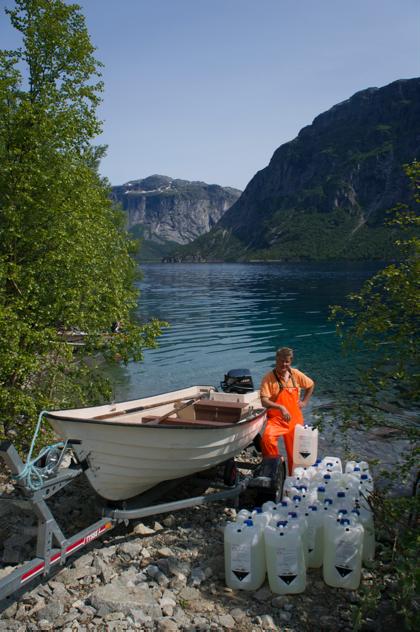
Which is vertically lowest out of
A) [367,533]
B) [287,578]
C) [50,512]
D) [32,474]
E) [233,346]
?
[233,346]

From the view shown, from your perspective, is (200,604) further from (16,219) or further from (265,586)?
(16,219)

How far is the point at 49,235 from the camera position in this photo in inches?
362

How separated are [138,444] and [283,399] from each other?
3.07 meters

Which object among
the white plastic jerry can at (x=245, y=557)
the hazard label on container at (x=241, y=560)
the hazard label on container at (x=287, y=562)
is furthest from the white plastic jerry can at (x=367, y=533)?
the hazard label on container at (x=241, y=560)

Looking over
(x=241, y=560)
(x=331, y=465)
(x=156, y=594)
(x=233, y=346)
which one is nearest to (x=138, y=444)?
(x=156, y=594)

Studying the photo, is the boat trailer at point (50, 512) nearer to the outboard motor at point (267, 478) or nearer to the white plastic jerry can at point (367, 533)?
the outboard motor at point (267, 478)

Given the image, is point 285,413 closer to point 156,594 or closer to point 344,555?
point 344,555

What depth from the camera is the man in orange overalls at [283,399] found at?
28.1 ft

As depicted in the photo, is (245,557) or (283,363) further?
(283,363)

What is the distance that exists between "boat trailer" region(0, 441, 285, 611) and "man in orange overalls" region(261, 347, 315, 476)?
2.37ft

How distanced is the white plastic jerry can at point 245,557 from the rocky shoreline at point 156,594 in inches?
4.9

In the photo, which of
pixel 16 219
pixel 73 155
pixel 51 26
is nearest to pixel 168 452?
pixel 16 219

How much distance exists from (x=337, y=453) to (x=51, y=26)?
37.9 ft

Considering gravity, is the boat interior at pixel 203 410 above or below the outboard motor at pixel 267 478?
above
